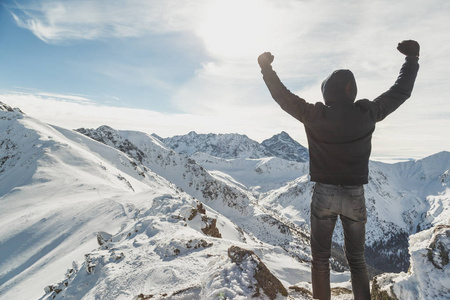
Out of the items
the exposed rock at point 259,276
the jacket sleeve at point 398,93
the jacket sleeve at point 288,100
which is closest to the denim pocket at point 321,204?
the jacket sleeve at point 288,100

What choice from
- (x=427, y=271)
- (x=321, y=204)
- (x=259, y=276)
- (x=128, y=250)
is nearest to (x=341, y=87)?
(x=321, y=204)

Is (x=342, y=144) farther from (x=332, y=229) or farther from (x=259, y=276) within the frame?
(x=259, y=276)

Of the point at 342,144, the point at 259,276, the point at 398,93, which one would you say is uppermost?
the point at 398,93

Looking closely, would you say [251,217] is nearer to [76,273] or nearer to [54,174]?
[54,174]

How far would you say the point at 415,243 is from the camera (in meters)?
3.31

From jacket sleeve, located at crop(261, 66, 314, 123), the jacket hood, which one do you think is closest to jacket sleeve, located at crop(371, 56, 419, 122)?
the jacket hood

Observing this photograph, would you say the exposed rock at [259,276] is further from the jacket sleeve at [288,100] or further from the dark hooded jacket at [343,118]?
the jacket sleeve at [288,100]

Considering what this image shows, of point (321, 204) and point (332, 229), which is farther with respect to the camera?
point (332, 229)

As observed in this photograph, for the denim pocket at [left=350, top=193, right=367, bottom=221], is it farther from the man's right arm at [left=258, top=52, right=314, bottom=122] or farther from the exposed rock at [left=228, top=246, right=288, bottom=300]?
the exposed rock at [left=228, top=246, right=288, bottom=300]

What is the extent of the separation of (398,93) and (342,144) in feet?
3.59

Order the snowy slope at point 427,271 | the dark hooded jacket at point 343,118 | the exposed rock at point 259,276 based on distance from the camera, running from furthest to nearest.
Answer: the exposed rock at point 259,276, the dark hooded jacket at point 343,118, the snowy slope at point 427,271

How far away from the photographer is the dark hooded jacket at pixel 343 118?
9.65ft

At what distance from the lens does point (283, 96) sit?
3.09 m

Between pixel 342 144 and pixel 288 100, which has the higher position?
pixel 288 100
